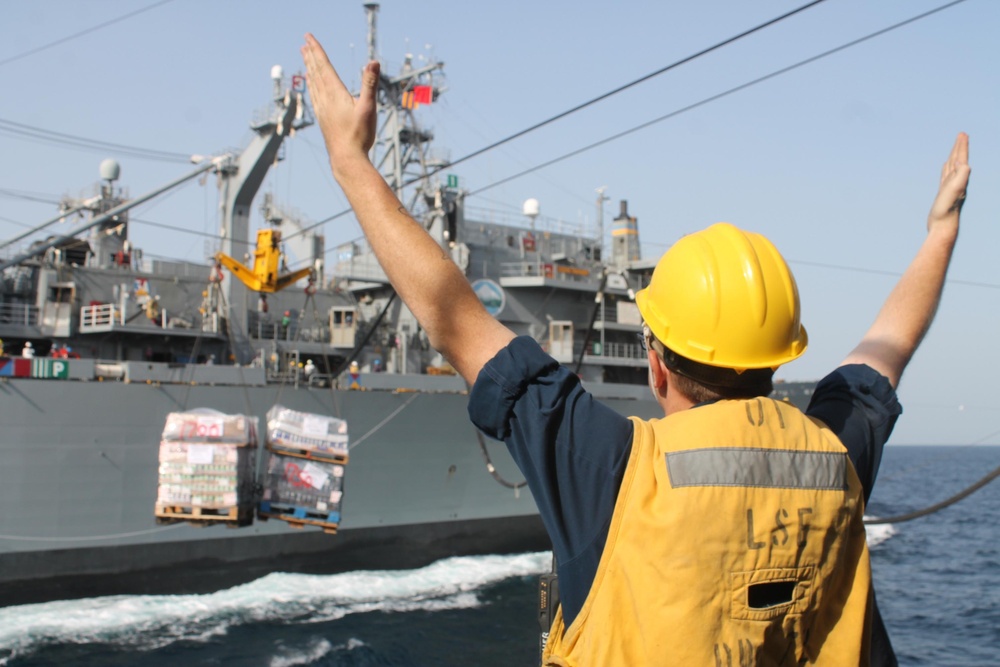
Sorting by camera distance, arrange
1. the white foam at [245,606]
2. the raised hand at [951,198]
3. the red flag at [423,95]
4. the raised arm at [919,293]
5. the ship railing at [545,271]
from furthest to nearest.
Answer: the ship railing at [545,271] → the red flag at [423,95] → the white foam at [245,606] → the raised hand at [951,198] → the raised arm at [919,293]

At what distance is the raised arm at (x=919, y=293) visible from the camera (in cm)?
195

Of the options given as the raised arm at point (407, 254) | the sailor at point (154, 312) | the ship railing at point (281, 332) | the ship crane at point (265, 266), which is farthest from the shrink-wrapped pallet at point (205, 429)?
the raised arm at point (407, 254)

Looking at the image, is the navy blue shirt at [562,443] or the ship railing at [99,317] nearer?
the navy blue shirt at [562,443]

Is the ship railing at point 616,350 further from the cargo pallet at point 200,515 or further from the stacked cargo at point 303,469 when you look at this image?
the cargo pallet at point 200,515

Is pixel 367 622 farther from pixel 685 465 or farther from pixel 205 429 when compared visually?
pixel 685 465

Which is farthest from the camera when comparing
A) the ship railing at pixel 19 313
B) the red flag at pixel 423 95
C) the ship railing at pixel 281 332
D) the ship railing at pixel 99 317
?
the red flag at pixel 423 95

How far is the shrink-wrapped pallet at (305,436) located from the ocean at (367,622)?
288 centimetres

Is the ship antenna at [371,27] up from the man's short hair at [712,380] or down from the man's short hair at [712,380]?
up

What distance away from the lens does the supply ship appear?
14.9 meters

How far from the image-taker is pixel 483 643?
13469 millimetres

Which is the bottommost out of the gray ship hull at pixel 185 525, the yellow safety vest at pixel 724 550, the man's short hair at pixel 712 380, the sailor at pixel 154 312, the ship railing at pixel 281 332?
the gray ship hull at pixel 185 525

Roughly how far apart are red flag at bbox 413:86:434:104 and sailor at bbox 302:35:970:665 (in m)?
22.2

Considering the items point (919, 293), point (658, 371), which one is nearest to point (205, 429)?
point (919, 293)

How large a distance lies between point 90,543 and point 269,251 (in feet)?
20.3
